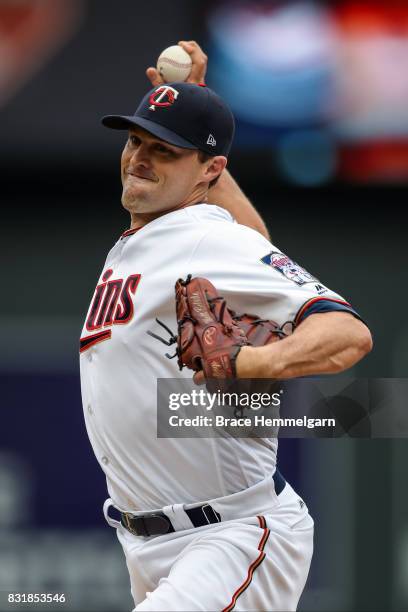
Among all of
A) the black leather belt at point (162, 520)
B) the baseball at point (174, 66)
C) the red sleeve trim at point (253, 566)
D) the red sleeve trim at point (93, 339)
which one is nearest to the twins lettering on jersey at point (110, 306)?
the red sleeve trim at point (93, 339)

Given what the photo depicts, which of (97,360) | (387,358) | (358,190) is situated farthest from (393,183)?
(97,360)

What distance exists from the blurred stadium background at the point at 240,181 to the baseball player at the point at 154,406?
133 inches

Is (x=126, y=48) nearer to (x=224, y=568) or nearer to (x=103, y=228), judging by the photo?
(x=103, y=228)

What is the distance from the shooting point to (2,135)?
21.9 ft

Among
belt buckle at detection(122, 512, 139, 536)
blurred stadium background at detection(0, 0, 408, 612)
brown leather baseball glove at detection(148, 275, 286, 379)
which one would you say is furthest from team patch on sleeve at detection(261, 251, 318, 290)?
blurred stadium background at detection(0, 0, 408, 612)

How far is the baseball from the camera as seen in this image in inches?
140

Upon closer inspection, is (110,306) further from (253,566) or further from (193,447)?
(253,566)

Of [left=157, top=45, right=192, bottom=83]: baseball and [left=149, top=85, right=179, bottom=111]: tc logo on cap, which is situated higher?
[left=157, top=45, right=192, bottom=83]: baseball

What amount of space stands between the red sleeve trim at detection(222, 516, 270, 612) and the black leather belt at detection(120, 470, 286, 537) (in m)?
0.11

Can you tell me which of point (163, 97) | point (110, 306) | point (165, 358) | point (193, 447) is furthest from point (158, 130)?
point (193, 447)

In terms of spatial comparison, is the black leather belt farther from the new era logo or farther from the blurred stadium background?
the blurred stadium background

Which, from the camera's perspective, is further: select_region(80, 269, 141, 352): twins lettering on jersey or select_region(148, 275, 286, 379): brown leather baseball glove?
select_region(80, 269, 141, 352): twins lettering on jersey

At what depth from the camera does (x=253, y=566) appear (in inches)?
112

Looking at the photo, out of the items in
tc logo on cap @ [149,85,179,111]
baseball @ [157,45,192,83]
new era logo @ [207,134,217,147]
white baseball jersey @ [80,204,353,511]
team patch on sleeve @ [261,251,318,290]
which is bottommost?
white baseball jersey @ [80,204,353,511]
